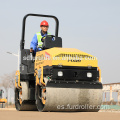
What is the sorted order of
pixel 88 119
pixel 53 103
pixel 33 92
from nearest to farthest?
pixel 88 119, pixel 53 103, pixel 33 92

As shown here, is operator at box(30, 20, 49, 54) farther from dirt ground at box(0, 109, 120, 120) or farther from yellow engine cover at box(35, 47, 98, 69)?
dirt ground at box(0, 109, 120, 120)

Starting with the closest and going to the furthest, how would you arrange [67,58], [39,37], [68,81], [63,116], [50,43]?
[63,116], [68,81], [67,58], [50,43], [39,37]

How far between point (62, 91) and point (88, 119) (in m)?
3.04

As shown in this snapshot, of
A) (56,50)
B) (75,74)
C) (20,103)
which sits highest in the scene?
(56,50)

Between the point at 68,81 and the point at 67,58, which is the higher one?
the point at 67,58

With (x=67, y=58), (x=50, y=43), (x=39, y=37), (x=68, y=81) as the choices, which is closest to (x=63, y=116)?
(x=68, y=81)

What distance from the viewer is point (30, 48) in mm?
14273

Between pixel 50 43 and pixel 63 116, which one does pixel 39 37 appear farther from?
pixel 63 116

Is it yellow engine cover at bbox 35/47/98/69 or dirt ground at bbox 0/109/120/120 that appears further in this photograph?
yellow engine cover at bbox 35/47/98/69

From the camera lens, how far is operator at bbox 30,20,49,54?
14234mm

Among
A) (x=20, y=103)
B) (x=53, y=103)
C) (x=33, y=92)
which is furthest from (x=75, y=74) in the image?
(x=20, y=103)

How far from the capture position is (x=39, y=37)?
14.3m

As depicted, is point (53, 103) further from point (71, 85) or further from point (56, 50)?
point (56, 50)

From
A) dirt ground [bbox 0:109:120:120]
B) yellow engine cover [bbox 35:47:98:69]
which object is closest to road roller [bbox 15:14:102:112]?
yellow engine cover [bbox 35:47:98:69]
